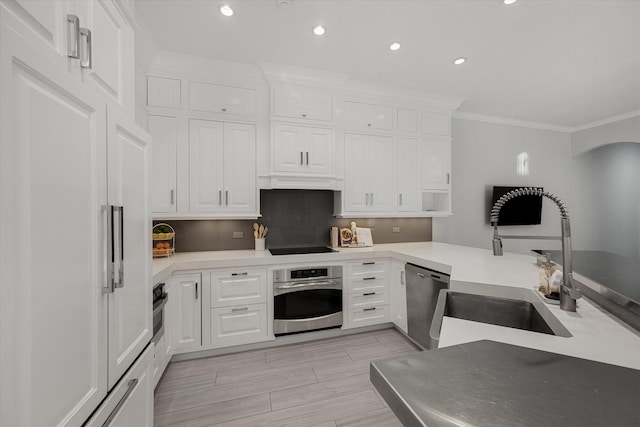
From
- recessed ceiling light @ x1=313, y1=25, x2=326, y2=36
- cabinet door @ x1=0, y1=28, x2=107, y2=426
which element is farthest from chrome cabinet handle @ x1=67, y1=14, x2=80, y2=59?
recessed ceiling light @ x1=313, y1=25, x2=326, y2=36

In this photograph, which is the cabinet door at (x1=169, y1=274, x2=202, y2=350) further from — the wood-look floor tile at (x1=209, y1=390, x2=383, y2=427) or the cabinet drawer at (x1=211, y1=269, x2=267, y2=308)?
the wood-look floor tile at (x1=209, y1=390, x2=383, y2=427)

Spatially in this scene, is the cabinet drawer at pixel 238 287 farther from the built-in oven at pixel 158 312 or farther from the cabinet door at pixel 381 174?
the cabinet door at pixel 381 174

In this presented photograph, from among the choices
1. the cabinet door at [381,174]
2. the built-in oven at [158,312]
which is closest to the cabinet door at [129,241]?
the built-in oven at [158,312]

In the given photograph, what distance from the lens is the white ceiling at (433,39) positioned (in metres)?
1.87

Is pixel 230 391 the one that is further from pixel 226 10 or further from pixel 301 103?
pixel 226 10

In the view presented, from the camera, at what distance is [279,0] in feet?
5.80

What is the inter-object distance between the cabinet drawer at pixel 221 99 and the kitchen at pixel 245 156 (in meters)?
0.02

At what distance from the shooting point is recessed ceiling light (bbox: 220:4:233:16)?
72.1 inches

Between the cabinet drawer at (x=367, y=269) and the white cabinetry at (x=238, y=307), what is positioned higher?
the cabinet drawer at (x=367, y=269)

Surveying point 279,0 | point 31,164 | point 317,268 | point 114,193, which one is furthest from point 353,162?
point 31,164

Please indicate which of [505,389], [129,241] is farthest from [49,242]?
[505,389]

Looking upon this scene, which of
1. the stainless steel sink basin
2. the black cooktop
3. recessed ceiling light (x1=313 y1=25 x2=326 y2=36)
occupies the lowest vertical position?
the stainless steel sink basin

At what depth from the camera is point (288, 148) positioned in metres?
2.75

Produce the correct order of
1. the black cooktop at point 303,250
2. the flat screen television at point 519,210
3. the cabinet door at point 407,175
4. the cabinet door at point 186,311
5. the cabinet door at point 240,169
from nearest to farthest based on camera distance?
the cabinet door at point 186,311 < the cabinet door at point 240,169 < the black cooktop at point 303,250 < the cabinet door at point 407,175 < the flat screen television at point 519,210
